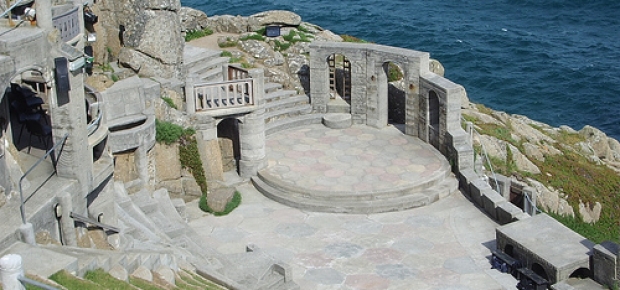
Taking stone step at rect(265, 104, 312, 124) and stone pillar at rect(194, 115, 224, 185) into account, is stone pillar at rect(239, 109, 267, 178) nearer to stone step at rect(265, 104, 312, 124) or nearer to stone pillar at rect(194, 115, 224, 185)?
stone pillar at rect(194, 115, 224, 185)

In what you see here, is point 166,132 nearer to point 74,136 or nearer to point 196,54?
point 196,54

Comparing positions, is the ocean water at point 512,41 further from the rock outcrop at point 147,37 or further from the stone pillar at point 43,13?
the stone pillar at point 43,13

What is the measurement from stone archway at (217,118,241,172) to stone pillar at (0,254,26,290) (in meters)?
17.9

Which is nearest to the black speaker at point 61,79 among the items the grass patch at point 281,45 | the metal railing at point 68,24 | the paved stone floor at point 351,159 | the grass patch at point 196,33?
the metal railing at point 68,24

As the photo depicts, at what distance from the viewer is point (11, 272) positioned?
13.8m

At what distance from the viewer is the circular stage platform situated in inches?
1153

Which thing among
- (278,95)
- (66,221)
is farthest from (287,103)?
(66,221)

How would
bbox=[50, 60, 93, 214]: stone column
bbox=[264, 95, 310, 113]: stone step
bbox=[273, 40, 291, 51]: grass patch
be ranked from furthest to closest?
bbox=[273, 40, 291, 51]: grass patch < bbox=[264, 95, 310, 113]: stone step < bbox=[50, 60, 93, 214]: stone column

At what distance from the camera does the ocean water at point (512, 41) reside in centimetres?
6019

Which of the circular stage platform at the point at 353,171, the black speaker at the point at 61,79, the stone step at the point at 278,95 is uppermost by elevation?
the black speaker at the point at 61,79

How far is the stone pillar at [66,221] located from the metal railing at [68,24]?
16.2 ft

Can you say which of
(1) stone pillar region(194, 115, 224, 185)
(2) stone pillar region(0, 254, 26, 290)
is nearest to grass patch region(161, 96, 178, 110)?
(1) stone pillar region(194, 115, 224, 185)

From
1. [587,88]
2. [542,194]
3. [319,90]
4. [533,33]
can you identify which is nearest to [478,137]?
[542,194]

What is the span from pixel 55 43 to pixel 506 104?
43328 mm
